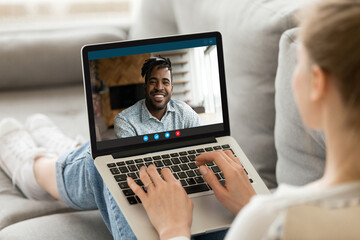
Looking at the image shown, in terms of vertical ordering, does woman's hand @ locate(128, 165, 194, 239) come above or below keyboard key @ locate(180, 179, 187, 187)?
above

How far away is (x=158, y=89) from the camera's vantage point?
1104 mm

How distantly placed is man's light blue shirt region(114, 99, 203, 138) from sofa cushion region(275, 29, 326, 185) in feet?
0.73

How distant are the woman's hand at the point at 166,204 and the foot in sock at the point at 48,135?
0.74 metres

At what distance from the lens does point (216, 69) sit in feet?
3.76

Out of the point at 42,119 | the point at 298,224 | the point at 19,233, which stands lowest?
the point at 19,233

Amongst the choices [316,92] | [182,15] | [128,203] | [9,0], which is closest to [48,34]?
[9,0]

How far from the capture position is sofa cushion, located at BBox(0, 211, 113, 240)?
1.25m

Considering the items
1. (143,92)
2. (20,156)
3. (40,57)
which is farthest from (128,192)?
(40,57)

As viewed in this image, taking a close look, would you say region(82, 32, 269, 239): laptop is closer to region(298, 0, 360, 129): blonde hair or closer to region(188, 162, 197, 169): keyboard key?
region(188, 162, 197, 169): keyboard key

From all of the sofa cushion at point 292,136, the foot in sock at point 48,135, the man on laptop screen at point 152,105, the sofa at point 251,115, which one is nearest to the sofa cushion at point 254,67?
the sofa at point 251,115

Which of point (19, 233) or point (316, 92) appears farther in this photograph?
point (19, 233)

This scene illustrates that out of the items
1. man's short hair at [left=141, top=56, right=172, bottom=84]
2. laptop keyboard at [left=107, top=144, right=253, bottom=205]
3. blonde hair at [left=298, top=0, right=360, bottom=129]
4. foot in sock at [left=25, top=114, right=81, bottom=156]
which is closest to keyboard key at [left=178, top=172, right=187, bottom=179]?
laptop keyboard at [left=107, top=144, right=253, bottom=205]

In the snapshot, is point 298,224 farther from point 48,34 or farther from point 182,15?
point 48,34

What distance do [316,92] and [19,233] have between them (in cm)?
91
